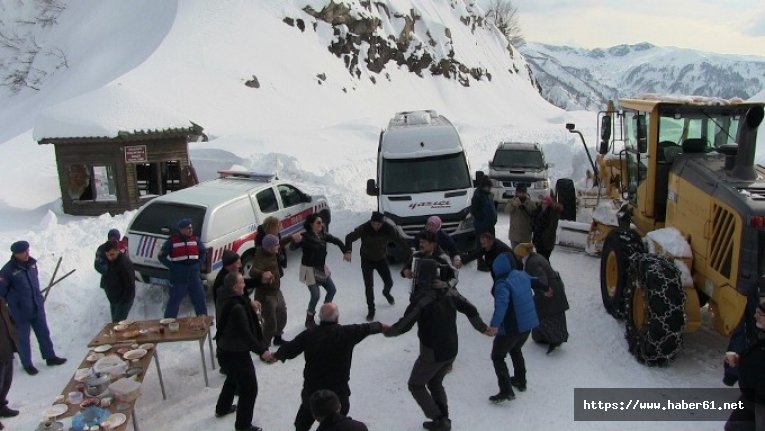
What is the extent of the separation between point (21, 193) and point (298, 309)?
1083cm

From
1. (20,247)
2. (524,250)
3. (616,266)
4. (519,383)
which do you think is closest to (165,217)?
(20,247)

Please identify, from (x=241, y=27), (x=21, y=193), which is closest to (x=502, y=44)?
(x=241, y=27)

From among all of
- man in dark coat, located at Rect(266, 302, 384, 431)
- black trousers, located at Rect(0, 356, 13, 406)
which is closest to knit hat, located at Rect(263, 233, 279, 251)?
man in dark coat, located at Rect(266, 302, 384, 431)

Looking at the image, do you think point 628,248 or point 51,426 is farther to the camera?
point 628,248

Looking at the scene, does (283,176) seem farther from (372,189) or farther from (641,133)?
(641,133)

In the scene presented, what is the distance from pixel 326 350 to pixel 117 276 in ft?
13.3

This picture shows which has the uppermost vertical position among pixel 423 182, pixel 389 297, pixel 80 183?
pixel 423 182

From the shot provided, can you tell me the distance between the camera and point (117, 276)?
7.47 meters

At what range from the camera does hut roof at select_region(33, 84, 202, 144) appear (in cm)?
1330

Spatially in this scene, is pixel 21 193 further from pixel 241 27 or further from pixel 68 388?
pixel 241 27

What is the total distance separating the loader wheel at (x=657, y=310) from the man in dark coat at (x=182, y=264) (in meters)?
5.58

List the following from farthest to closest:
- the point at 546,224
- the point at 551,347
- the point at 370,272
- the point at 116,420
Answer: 1. the point at 546,224
2. the point at 370,272
3. the point at 551,347
4. the point at 116,420

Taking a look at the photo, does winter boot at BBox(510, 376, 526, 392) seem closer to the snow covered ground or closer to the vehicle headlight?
the snow covered ground

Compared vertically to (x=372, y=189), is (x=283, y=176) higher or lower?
lower
